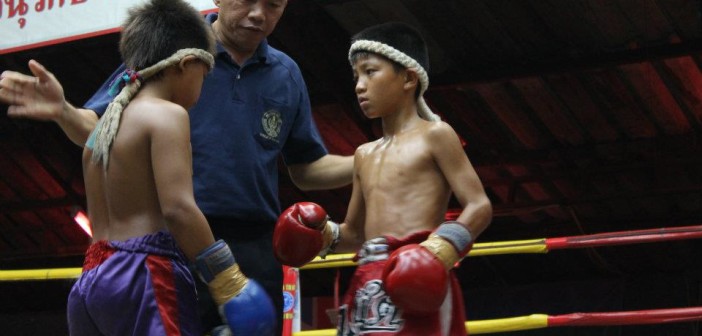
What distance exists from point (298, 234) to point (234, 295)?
1.08 feet

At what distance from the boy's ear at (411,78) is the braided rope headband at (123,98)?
474mm

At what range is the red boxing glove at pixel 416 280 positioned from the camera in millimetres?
1819

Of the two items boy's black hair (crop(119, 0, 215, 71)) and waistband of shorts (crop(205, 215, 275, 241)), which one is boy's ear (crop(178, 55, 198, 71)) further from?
waistband of shorts (crop(205, 215, 275, 241))

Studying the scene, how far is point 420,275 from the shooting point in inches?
71.5

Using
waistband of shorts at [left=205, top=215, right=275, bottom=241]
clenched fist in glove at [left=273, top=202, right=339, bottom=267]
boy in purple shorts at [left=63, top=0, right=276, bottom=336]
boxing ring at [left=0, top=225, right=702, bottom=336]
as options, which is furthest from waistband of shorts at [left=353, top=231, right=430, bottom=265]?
boxing ring at [left=0, top=225, right=702, bottom=336]

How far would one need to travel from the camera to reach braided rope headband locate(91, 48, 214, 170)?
183 centimetres

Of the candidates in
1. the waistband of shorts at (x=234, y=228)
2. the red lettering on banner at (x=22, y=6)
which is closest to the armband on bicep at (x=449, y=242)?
the waistband of shorts at (x=234, y=228)

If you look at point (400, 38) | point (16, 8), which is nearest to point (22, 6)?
point (16, 8)

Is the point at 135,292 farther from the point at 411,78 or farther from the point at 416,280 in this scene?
the point at 411,78

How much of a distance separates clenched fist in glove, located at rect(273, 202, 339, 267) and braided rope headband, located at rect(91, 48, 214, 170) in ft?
1.13

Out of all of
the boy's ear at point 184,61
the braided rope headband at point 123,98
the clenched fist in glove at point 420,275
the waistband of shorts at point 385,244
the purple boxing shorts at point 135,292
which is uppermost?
the boy's ear at point 184,61

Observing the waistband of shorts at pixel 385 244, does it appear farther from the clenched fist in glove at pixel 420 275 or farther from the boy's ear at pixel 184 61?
the boy's ear at pixel 184 61

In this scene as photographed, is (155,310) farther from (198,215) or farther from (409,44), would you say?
(409,44)

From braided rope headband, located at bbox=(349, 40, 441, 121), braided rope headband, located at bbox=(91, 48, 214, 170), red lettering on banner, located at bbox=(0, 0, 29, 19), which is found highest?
red lettering on banner, located at bbox=(0, 0, 29, 19)
